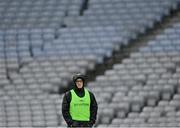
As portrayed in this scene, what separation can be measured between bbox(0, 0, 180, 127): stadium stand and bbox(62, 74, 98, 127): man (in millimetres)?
4619

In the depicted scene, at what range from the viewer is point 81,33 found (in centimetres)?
1348

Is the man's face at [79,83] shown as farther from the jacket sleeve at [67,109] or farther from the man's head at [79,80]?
the jacket sleeve at [67,109]

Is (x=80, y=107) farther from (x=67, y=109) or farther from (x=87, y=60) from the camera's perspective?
(x=87, y=60)

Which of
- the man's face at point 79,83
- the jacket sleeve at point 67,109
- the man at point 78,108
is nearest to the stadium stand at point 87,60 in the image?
the man at point 78,108

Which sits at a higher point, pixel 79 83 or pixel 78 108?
pixel 79 83

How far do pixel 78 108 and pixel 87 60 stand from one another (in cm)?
594

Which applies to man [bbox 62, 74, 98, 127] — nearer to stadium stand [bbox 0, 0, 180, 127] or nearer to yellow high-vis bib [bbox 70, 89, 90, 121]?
yellow high-vis bib [bbox 70, 89, 90, 121]

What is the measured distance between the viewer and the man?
7023 millimetres

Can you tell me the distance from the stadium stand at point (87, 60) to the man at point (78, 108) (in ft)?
15.2

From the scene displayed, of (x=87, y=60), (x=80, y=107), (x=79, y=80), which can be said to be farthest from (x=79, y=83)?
(x=87, y=60)

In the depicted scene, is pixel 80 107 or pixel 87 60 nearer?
pixel 80 107

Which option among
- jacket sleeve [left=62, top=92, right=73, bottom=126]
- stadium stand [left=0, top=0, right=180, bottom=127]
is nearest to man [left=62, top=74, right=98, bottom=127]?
jacket sleeve [left=62, top=92, right=73, bottom=126]

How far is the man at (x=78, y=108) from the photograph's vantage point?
7.02 meters

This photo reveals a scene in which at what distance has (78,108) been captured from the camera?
7074mm
